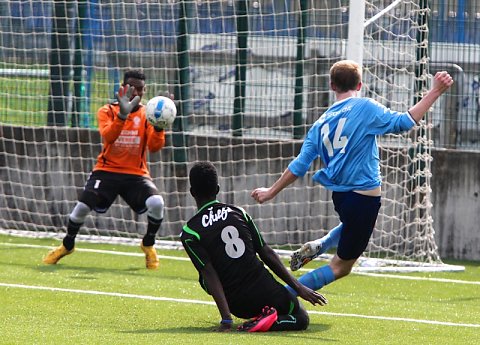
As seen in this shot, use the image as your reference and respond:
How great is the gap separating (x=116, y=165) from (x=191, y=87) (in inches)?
115

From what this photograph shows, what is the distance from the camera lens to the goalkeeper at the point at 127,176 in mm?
11844

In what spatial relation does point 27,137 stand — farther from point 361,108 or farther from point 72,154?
point 361,108

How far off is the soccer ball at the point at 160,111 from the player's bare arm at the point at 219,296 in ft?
12.6

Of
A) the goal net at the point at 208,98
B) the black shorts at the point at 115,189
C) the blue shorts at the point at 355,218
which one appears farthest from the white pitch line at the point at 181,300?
the goal net at the point at 208,98

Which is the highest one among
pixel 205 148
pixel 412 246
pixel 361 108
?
pixel 361 108

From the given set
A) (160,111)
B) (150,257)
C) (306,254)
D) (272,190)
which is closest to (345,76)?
(272,190)

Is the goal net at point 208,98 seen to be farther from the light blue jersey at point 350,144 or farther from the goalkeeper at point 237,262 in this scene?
the goalkeeper at point 237,262

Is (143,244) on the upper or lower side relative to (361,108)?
lower

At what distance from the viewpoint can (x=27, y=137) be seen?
15172 millimetres

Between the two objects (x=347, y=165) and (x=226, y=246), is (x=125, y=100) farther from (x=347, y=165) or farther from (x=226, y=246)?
(x=226, y=246)

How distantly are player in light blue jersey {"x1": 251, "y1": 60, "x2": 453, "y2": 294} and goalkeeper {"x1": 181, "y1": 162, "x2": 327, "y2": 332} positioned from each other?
0.49 m

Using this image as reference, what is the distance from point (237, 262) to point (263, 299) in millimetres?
307

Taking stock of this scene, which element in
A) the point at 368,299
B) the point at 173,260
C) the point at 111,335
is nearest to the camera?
the point at 111,335

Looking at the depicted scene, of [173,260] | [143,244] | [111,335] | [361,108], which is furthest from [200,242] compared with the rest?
[173,260]
